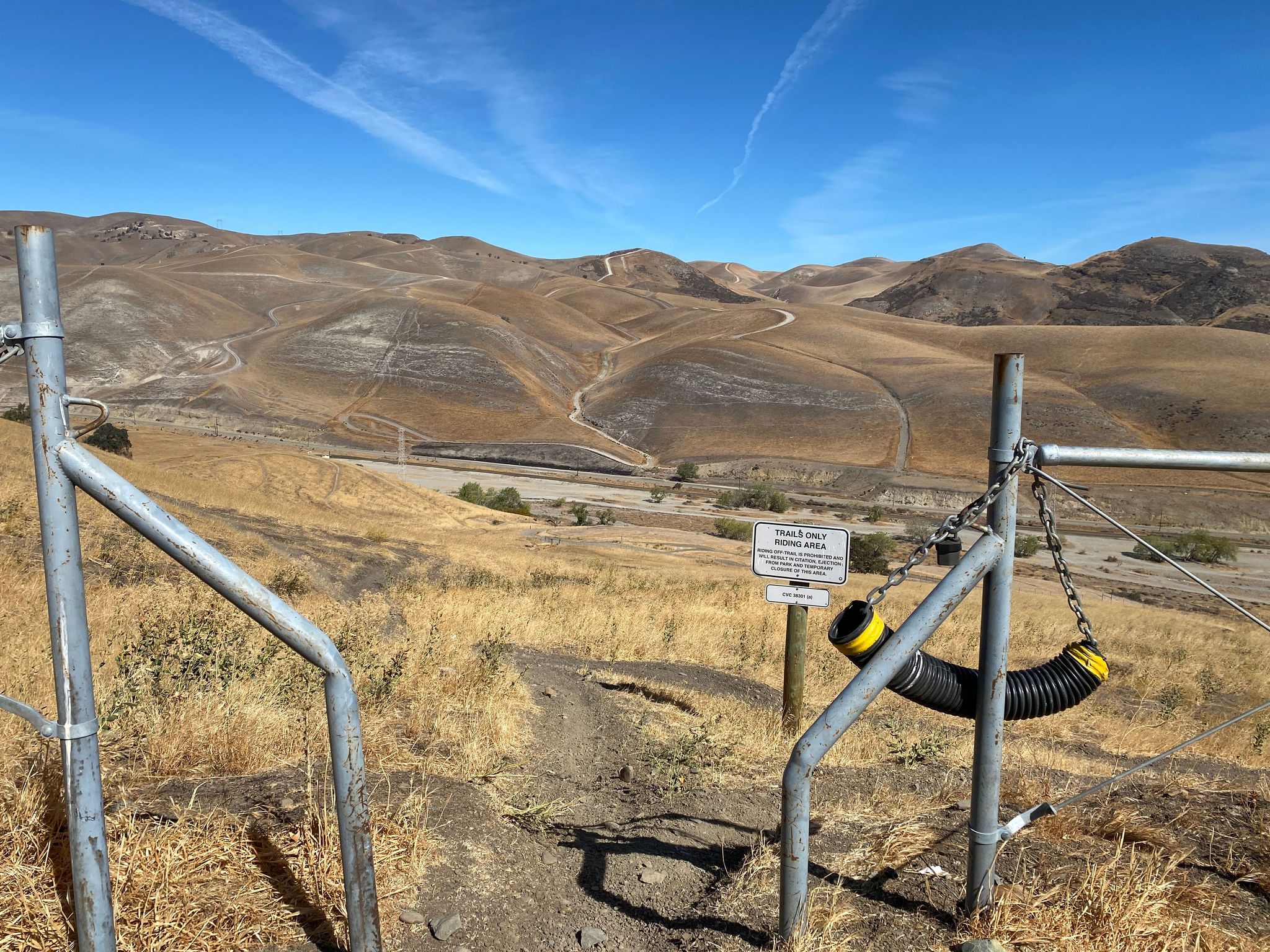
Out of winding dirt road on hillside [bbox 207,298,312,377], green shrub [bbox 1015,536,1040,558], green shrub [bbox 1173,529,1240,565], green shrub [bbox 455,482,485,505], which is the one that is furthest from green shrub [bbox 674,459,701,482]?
winding dirt road on hillside [bbox 207,298,312,377]

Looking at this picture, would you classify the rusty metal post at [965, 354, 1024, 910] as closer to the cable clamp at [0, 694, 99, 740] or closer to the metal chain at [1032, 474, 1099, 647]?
the metal chain at [1032, 474, 1099, 647]

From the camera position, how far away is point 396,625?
32.3 feet

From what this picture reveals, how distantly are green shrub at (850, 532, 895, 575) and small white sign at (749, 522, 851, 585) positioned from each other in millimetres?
23882

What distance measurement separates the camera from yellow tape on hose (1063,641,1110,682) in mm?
3100

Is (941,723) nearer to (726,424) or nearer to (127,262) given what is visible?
(726,424)

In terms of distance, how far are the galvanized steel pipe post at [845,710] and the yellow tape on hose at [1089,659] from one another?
626 millimetres

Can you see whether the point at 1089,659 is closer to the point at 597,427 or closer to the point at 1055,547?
the point at 1055,547

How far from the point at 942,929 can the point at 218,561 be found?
9.20 feet

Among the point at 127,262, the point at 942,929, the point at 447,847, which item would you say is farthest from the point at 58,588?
the point at 127,262

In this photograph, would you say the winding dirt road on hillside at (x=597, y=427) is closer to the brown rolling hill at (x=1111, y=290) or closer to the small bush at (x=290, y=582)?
the small bush at (x=290, y=582)

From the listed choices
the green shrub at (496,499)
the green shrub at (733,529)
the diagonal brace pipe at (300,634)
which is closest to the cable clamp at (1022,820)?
the diagonal brace pipe at (300,634)

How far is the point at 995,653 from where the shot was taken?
2.93 m

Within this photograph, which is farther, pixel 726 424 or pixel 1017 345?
pixel 1017 345

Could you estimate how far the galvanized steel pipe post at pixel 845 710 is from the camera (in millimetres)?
2754
